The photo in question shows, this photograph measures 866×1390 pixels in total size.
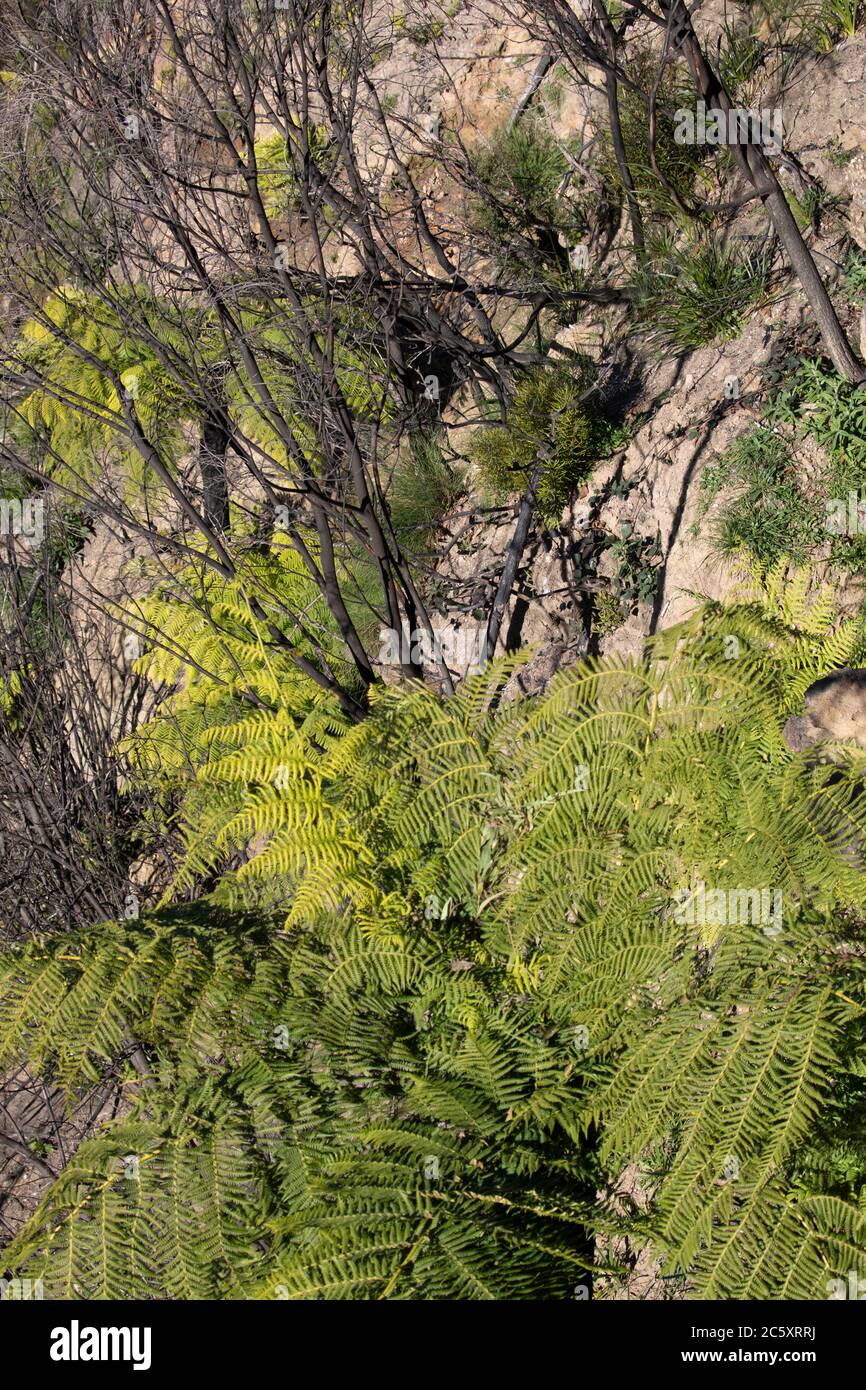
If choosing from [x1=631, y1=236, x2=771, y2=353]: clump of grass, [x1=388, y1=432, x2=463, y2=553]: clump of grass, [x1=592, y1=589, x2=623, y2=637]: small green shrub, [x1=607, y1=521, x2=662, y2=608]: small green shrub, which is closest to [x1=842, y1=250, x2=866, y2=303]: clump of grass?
[x1=631, y1=236, x2=771, y2=353]: clump of grass

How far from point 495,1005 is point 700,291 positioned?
348cm

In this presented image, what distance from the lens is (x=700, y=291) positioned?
4.89 metres

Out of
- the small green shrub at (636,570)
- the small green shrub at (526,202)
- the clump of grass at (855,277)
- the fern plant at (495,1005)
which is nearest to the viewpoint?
the fern plant at (495,1005)

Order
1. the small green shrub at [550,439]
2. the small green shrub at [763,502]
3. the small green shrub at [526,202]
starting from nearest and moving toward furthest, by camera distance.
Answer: the small green shrub at [763,502]
the small green shrub at [550,439]
the small green shrub at [526,202]

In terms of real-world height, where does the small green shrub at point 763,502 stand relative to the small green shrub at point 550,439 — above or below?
below

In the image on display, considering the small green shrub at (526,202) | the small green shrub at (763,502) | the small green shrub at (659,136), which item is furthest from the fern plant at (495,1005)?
the small green shrub at (526,202)

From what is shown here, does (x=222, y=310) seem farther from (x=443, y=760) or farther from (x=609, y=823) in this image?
(x=609, y=823)

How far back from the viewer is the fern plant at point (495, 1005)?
90.7 inches

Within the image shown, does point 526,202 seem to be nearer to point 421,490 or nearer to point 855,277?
point 421,490

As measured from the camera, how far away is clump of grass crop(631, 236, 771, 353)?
4.83 meters

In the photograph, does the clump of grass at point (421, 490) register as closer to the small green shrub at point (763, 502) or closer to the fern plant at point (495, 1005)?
the small green shrub at point (763, 502)

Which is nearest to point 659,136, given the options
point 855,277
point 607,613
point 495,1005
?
point 855,277

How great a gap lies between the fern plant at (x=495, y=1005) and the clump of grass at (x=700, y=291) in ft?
6.84

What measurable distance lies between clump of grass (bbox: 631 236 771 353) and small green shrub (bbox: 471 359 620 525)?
0.44m
